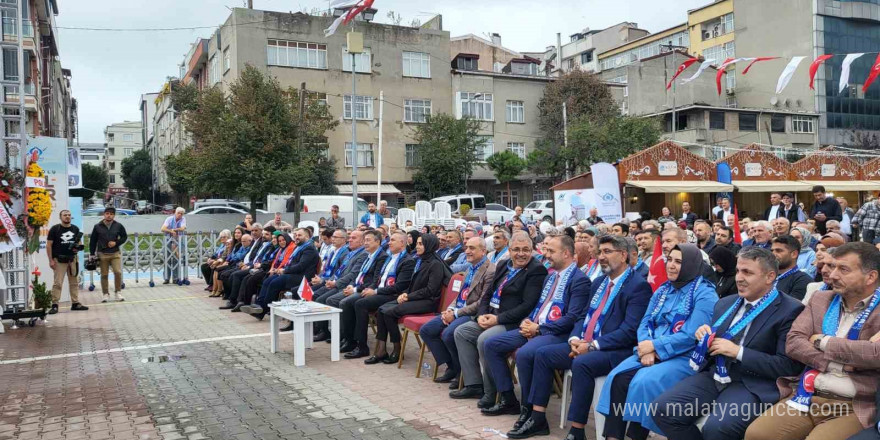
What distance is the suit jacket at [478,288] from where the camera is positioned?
6359 mm

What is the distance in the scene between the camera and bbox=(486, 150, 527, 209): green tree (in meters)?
37.1

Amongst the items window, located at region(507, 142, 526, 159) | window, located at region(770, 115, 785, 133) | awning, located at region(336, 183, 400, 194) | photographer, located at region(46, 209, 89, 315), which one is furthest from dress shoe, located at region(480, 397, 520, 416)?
window, located at region(770, 115, 785, 133)

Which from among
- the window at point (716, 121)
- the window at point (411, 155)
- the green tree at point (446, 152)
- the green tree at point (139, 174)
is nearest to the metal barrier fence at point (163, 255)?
the green tree at point (446, 152)

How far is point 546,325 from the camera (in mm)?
5410

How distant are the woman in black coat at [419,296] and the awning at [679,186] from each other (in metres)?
15.8

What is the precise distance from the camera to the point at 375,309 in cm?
792

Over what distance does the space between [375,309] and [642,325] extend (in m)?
3.92

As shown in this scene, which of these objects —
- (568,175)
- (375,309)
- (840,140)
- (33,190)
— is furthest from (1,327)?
(840,140)

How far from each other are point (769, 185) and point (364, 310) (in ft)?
72.3

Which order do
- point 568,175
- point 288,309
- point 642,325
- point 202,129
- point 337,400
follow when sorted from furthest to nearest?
point 568,175
point 202,129
point 288,309
point 337,400
point 642,325

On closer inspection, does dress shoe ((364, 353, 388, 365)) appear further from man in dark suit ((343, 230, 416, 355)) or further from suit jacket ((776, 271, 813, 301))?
suit jacket ((776, 271, 813, 301))

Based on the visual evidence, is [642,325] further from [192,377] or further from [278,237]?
[278,237]

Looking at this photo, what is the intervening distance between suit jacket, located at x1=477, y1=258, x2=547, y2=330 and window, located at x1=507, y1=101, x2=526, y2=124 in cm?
3477

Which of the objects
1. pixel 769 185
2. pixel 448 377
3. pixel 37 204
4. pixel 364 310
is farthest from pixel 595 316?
pixel 769 185
